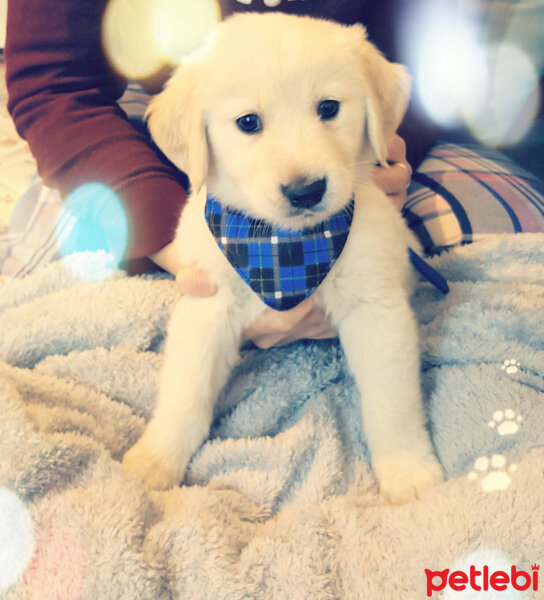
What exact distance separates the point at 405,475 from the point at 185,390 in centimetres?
65

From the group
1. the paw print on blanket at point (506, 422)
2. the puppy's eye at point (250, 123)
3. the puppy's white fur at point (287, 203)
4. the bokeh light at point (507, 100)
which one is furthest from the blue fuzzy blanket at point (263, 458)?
the bokeh light at point (507, 100)

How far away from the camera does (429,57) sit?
2.39 meters

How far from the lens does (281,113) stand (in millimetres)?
1182

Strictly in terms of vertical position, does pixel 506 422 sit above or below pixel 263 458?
above

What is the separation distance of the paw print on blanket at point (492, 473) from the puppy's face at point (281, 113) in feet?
2.45

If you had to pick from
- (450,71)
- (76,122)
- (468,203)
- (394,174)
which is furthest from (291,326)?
(450,71)

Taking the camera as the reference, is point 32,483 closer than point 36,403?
Yes

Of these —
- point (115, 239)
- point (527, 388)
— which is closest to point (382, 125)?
point (527, 388)

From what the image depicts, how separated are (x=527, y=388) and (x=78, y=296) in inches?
56.4

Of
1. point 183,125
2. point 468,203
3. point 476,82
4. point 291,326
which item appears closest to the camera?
point 183,125

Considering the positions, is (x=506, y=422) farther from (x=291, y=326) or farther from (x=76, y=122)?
(x=76, y=122)

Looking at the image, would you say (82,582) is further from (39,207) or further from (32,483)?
(39,207)

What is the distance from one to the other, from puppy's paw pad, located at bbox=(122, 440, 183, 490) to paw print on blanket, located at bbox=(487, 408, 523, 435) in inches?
34.3

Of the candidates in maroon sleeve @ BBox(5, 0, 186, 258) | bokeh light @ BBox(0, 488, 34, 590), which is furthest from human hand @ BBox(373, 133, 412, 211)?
bokeh light @ BBox(0, 488, 34, 590)
